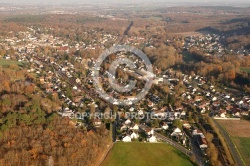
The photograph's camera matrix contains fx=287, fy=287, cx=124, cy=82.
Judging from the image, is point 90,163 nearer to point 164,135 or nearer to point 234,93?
point 164,135

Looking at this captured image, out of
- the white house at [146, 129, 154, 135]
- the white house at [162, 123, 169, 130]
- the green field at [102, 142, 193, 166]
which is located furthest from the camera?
the white house at [162, 123, 169, 130]

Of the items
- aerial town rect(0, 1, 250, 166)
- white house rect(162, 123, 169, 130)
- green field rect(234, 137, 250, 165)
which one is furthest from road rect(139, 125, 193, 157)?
green field rect(234, 137, 250, 165)

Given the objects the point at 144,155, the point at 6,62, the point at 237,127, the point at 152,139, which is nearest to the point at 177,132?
the point at 152,139

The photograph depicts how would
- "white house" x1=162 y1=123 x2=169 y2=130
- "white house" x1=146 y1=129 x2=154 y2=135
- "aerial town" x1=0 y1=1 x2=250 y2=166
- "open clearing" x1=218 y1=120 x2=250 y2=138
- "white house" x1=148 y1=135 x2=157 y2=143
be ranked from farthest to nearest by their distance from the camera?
"white house" x1=162 y1=123 x2=169 y2=130 < "open clearing" x1=218 y1=120 x2=250 y2=138 < "white house" x1=146 y1=129 x2=154 y2=135 < "white house" x1=148 y1=135 x2=157 y2=143 < "aerial town" x1=0 y1=1 x2=250 y2=166

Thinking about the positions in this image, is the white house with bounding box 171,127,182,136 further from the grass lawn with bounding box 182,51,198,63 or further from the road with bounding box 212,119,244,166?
the grass lawn with bounding box 182,51,198,63

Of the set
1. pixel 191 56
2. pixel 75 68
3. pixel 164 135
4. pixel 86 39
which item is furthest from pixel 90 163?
pixel 86 39

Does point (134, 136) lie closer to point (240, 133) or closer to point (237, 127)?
point (240, 133)
